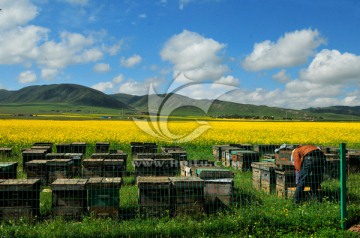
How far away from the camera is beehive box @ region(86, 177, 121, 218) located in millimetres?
8773

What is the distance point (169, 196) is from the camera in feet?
29.7

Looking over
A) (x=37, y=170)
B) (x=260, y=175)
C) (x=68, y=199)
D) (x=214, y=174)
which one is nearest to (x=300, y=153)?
(x=260, y=175)

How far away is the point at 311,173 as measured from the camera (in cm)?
1036

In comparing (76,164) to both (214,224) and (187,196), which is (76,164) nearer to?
(187,196)

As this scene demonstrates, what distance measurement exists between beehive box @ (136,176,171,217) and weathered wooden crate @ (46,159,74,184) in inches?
182

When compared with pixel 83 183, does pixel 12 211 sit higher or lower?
lower

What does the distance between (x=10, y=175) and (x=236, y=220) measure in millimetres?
8085

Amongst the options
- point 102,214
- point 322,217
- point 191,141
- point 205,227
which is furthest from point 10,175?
point 191,141

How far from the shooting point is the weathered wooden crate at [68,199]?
874cm

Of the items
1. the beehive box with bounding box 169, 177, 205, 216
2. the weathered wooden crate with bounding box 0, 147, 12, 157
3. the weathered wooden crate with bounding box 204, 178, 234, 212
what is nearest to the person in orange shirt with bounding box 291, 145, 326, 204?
the weathered wooden crate with bounding box 204, 178, 234, 212

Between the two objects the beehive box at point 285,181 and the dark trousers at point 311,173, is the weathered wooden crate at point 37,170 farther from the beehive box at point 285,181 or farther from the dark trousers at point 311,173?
the dark trousers at point 311,173

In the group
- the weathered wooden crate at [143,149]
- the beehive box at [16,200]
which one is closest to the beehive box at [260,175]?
the beehive box at [16,200]

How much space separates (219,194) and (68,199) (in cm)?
386

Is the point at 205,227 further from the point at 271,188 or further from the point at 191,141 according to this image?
the point at 191,141
